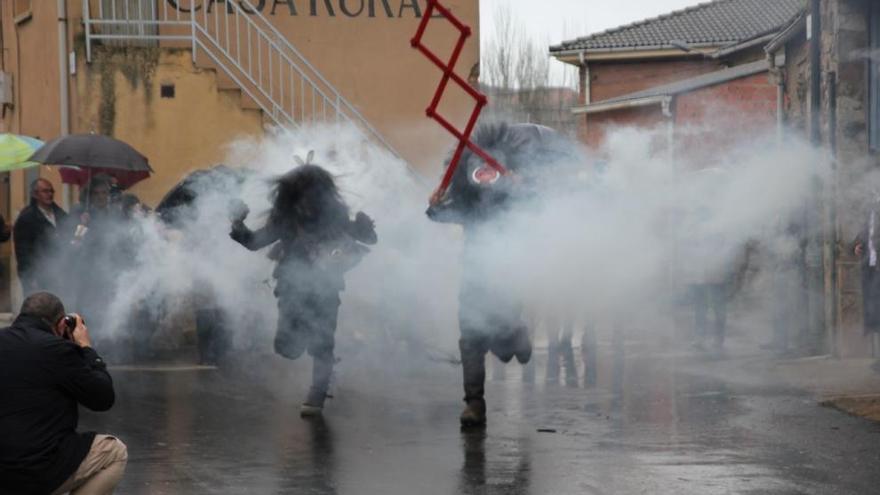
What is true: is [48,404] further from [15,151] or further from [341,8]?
[341,8]

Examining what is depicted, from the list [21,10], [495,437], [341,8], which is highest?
[21,10]

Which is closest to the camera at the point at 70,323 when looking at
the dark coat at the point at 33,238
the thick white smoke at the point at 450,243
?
the thick white smoke at the point at 450,243

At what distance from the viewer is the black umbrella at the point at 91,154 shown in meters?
15.0

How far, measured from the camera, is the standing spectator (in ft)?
47.9

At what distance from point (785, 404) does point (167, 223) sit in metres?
5.93

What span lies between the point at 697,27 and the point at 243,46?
63.8ft

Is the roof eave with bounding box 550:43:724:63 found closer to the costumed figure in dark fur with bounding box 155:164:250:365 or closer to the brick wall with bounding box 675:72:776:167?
the brick wall with bounding box 675:72:776:167

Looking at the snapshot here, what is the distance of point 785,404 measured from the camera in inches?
427

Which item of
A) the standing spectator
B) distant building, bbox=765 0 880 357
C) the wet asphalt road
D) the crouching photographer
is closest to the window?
the standing spectator

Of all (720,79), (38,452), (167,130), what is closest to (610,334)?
(167,130)

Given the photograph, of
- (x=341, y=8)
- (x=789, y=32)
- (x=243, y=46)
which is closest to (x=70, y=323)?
(x=789, y=32)

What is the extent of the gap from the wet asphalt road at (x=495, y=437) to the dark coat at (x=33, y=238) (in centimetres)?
188

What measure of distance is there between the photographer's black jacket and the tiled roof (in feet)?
94.6

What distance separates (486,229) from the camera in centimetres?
1060
